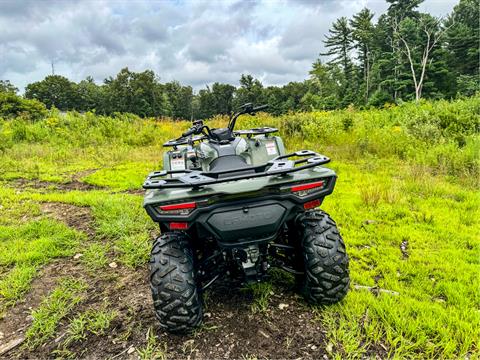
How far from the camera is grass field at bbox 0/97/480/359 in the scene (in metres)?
1.88

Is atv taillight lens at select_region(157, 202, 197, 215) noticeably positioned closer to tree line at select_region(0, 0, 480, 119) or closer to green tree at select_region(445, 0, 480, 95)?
tree line at select_region(0, 0, 480, 119)

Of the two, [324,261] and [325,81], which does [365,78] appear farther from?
[324,261]

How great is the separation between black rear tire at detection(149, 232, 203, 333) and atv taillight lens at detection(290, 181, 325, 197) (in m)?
0.76

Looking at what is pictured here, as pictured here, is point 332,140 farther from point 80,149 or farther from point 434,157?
point 80,149

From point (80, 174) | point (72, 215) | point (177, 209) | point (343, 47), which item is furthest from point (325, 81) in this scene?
point (177, 209)

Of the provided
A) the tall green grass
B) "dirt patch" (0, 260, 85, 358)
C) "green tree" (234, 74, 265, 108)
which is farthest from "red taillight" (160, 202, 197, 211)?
"green tree" (234, 74, 265, 108)

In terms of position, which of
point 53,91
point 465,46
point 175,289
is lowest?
point 175,289

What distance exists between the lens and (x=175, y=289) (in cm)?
179

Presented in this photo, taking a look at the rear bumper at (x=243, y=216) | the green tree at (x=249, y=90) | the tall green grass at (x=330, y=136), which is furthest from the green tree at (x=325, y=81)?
the rear bumper at (x=243, y=216)

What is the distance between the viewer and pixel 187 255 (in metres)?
1.89

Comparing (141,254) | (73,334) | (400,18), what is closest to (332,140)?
(141,254)

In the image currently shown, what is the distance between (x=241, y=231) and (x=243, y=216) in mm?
82

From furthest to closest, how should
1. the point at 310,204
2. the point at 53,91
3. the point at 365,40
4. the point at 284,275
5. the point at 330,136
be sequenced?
the point at 53,91 < the point at 365,40 < the point at 330,136 < the point at 284,275 < the point at 310,204

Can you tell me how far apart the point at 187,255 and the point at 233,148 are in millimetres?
1082
